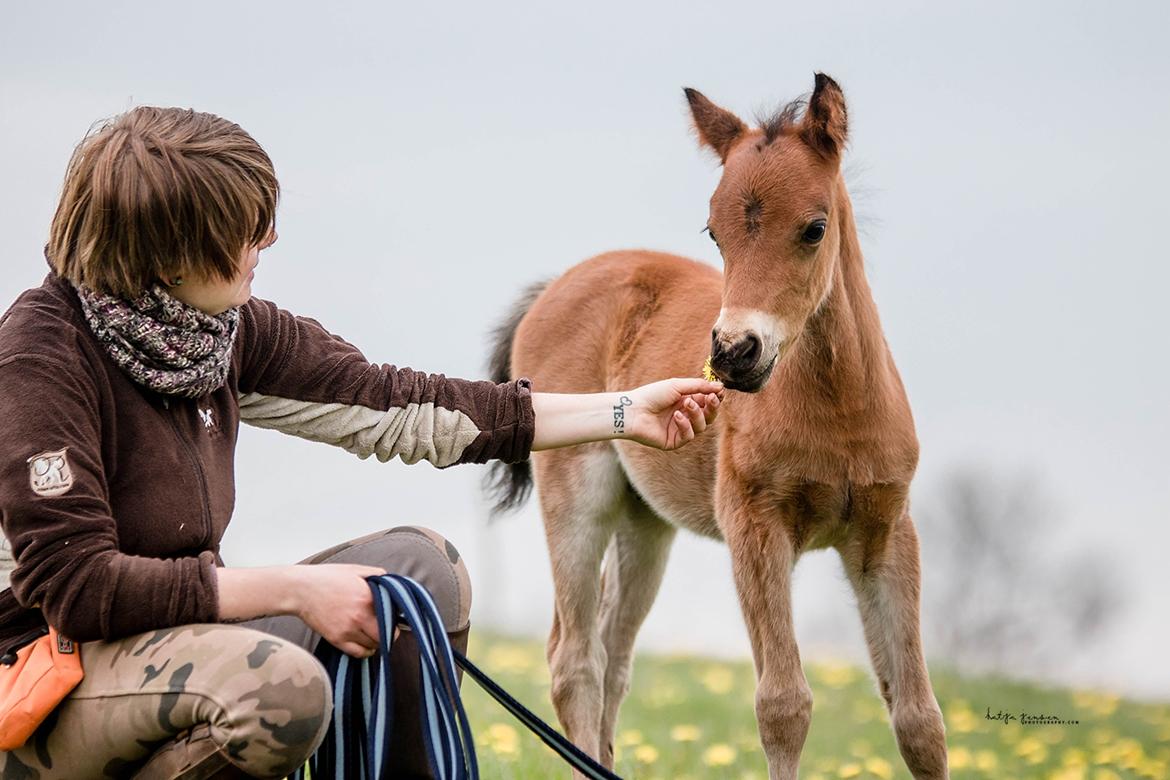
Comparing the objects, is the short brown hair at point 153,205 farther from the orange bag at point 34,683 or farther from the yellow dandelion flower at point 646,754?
the yellow dandelion flower at point 646,754

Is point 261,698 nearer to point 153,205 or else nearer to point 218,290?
point 218,290

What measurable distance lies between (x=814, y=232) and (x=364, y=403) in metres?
1.32

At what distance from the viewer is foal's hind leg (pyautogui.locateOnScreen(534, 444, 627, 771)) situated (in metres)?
4.61

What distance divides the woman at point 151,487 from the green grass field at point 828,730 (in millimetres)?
1901

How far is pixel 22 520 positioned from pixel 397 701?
0.88m

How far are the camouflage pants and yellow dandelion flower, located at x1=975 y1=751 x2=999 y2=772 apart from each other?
3.22m

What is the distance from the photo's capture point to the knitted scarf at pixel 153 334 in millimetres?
2373

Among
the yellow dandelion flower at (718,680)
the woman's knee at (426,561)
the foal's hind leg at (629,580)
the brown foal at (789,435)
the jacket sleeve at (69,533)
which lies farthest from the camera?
the yellow dandelion flower at (718,680)

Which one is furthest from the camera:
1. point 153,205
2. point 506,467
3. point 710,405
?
point 506,467

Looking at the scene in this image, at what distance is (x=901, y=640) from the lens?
3.76 m

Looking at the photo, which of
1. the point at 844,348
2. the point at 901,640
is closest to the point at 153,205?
the point at 844,348

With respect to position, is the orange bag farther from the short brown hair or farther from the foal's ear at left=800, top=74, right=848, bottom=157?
the foal's ear at left=800, top=74, right=848, bottom=157

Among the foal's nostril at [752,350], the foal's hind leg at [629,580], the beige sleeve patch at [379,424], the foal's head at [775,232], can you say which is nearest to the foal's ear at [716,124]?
the foal's head at [775,232]

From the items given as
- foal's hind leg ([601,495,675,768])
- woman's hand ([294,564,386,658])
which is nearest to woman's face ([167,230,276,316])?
woman's hand ([294,564,386,658])
